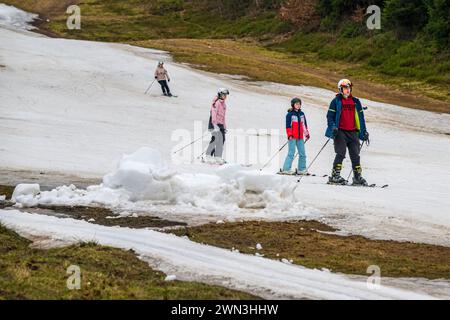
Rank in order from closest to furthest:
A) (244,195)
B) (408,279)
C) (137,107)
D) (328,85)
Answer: (408,279) → (244,195) → (137,107) → (328,85)

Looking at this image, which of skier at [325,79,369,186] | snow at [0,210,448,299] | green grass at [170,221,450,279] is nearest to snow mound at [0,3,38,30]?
skier at [325,79,369,186]

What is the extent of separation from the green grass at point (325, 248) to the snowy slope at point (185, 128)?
731mm

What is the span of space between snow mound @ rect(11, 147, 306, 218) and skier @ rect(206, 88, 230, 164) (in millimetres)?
7801

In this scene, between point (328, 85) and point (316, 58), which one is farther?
point (316, 58)

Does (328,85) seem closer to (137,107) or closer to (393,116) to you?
(393,116)

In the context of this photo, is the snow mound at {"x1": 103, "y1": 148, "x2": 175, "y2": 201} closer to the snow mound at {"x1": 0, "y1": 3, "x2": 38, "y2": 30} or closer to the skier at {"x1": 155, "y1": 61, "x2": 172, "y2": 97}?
the skier at {"x1": 155, "y1": 61, "x2": 172, "y2": 97}

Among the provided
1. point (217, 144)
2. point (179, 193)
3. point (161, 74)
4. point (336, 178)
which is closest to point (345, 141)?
point (336, 178)

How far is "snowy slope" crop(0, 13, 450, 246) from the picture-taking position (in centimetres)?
1469

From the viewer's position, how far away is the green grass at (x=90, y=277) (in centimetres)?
827

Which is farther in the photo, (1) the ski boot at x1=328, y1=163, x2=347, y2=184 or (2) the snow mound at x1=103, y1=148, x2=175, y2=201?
(1) the ski boot at x1=328, y1=163, x2=347, y2=184

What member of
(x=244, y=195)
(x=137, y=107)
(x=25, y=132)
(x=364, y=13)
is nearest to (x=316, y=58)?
(x=364, y=13)
